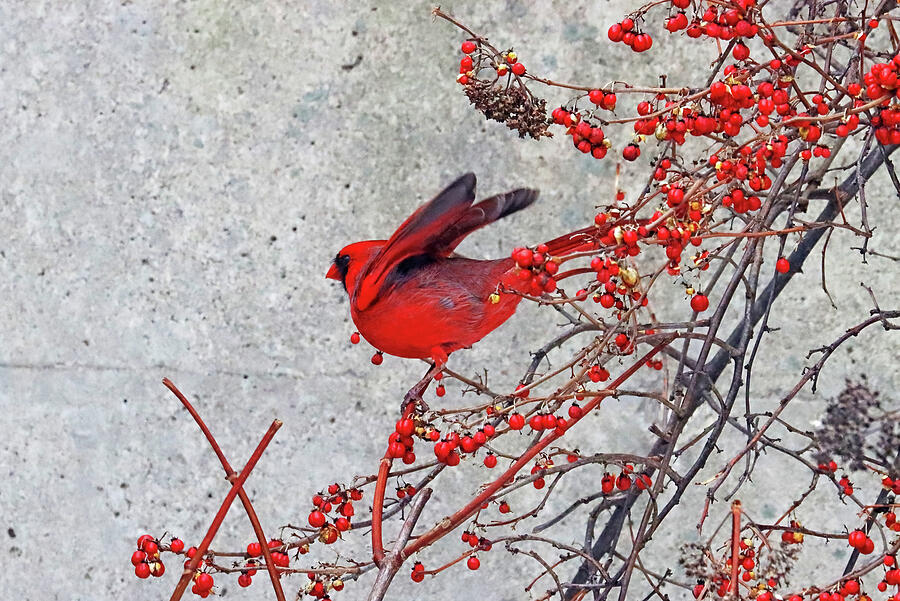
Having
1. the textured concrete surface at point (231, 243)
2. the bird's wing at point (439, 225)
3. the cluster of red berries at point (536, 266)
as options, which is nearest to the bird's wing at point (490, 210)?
the bird's wing at point (439, 225)

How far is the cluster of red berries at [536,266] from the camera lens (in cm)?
47

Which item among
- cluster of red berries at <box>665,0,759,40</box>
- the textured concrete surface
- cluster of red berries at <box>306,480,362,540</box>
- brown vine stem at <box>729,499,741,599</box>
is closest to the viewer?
brown vine stem at <box>729,499,741,599</box>

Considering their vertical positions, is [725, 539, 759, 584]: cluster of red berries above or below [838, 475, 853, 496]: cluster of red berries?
below

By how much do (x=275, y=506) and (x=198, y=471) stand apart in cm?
12

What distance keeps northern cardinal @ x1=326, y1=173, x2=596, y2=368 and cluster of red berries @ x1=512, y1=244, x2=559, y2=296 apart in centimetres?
13

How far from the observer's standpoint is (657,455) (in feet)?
2.52

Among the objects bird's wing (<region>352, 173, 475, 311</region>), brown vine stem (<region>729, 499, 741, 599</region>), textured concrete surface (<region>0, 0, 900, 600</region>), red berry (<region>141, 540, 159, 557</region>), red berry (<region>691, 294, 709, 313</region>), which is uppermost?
textured concrete surface (<region>0, 0, 900, 600</region>)

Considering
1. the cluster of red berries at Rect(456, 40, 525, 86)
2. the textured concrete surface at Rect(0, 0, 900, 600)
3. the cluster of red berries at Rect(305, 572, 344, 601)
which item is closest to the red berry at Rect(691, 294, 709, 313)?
the cluster of red berries at Rect(456, 40, 525, 86)

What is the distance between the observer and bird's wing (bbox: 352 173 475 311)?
526mm

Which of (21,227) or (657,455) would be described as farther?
(21,227)

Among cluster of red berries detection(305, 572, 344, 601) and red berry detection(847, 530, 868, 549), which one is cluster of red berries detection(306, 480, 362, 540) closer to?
cluster of red berries detection(305, 572, 344, 601)

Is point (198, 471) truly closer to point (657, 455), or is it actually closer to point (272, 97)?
point (272, 97)

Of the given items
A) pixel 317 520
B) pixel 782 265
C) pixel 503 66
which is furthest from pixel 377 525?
pixel 782 265

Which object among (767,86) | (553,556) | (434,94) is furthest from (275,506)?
(767,86)
